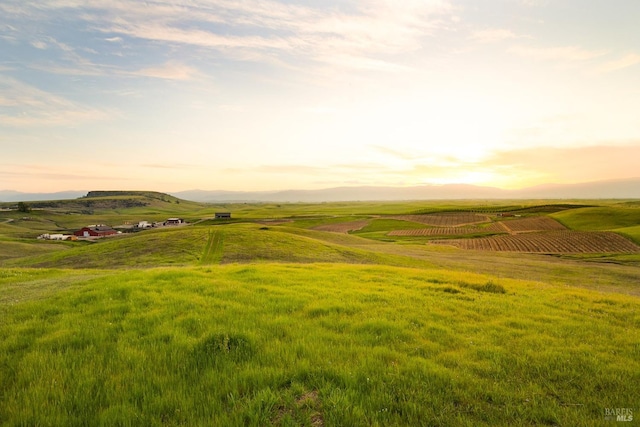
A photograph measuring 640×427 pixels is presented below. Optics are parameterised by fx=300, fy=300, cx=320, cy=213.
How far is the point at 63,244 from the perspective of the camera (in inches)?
3285

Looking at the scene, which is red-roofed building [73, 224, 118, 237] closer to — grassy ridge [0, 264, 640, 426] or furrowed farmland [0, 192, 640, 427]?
furrowed farmland [0, 192, 640, 427]

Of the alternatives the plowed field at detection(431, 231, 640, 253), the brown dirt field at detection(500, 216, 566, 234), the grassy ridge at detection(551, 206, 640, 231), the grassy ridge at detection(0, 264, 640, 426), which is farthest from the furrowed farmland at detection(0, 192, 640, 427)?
the grassy ridge at detection(551, 206, 640, 231)

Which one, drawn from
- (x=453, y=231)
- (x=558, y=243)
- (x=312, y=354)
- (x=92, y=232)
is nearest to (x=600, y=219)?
(x=558, y=243)

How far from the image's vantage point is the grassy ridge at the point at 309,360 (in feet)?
17.2

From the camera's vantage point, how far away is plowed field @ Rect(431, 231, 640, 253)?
60.1 metres

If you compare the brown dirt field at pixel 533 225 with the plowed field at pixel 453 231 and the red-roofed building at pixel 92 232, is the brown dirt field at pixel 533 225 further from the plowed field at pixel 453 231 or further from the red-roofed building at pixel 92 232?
the red-roofed building at pixel 92 232

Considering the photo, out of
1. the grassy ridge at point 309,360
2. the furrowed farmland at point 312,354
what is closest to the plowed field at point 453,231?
the furrowed farmland at point 312,354

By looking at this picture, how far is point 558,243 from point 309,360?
80452 millimetres

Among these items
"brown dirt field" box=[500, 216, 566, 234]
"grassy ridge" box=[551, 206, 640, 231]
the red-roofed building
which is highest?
"grassy ridge" box=[551, 206, 640, 231]

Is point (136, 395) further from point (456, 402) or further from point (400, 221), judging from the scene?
point (400, 221)

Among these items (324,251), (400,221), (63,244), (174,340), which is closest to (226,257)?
(324,251)

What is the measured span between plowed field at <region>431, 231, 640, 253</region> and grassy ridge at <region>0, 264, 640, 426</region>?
61160mm
